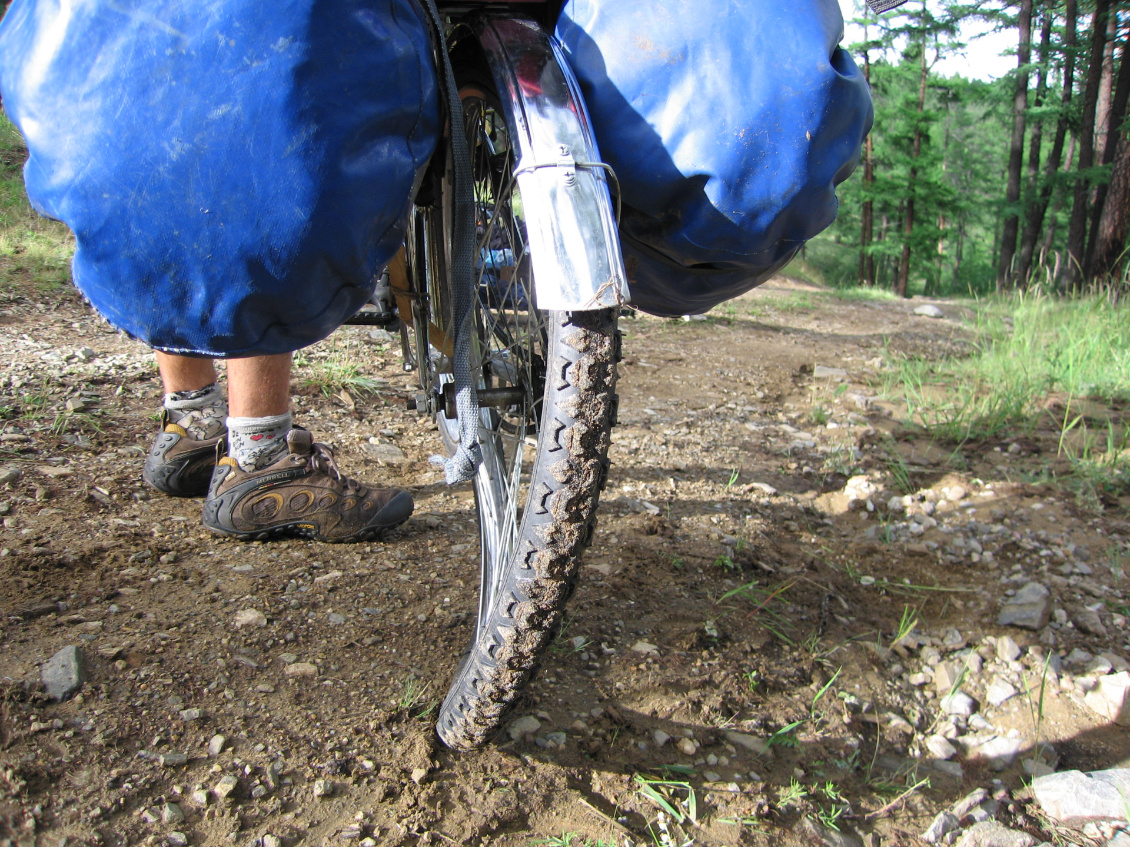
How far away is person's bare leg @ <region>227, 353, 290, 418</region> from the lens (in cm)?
192

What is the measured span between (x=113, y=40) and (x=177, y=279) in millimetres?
286

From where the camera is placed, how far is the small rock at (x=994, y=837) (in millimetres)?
1457

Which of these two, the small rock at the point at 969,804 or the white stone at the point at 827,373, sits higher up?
the white stone at the point at 827,373

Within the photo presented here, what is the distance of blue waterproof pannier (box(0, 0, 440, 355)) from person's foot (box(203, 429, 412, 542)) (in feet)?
3.29

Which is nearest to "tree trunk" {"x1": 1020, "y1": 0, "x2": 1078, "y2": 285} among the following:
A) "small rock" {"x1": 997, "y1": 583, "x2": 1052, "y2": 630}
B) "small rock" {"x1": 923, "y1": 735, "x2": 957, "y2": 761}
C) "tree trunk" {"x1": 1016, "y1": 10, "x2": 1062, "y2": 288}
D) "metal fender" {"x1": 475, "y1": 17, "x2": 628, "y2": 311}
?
"tree trunk" {"x1": 1016, "y1": 10, "x2": 1062, "y2": 288}

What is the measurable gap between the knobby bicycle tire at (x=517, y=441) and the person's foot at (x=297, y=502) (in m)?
0.57

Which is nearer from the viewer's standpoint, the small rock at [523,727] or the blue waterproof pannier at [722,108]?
the blue waterproof pannier at [722,108]

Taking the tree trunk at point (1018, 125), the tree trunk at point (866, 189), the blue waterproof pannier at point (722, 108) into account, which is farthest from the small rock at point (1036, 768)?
the tree trunk at point (866, 189)

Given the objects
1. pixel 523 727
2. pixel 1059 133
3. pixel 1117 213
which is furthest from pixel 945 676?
pixel 1059 133

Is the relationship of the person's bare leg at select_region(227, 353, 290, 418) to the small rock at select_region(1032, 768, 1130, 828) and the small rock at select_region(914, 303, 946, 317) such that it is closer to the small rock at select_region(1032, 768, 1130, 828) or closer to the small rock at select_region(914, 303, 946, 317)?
the small rock at select_region(1032, 768, 1130, 828)

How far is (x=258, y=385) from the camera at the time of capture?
1.95m

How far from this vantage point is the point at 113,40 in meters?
0.94

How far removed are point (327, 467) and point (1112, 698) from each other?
2.03 m

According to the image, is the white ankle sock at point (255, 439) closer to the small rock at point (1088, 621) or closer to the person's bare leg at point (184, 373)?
the person's bare leg at point (184, 373)
